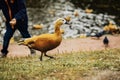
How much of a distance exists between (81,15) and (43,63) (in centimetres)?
1329

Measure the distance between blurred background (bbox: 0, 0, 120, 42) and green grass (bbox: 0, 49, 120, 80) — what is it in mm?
9732

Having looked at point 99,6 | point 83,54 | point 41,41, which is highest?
point 41,41

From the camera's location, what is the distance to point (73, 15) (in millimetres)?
21047

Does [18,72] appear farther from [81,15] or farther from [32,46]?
[81,15]

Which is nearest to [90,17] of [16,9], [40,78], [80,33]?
[80,33]

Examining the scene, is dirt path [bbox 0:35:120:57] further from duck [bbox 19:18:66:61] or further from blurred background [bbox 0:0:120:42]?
duck [bbox 19:18:66:61]

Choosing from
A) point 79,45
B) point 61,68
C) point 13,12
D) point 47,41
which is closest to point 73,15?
point 79,45

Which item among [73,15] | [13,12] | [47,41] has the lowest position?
[73,15]

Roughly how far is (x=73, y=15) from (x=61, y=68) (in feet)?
45.4

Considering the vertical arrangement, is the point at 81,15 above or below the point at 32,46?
below

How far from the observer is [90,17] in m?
20.8

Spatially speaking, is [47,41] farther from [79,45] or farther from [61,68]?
[79,45]

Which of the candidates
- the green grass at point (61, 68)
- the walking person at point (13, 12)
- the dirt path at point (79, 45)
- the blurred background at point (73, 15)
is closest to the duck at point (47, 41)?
the green grass at point (61, 68)

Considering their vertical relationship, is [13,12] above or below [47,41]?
below
